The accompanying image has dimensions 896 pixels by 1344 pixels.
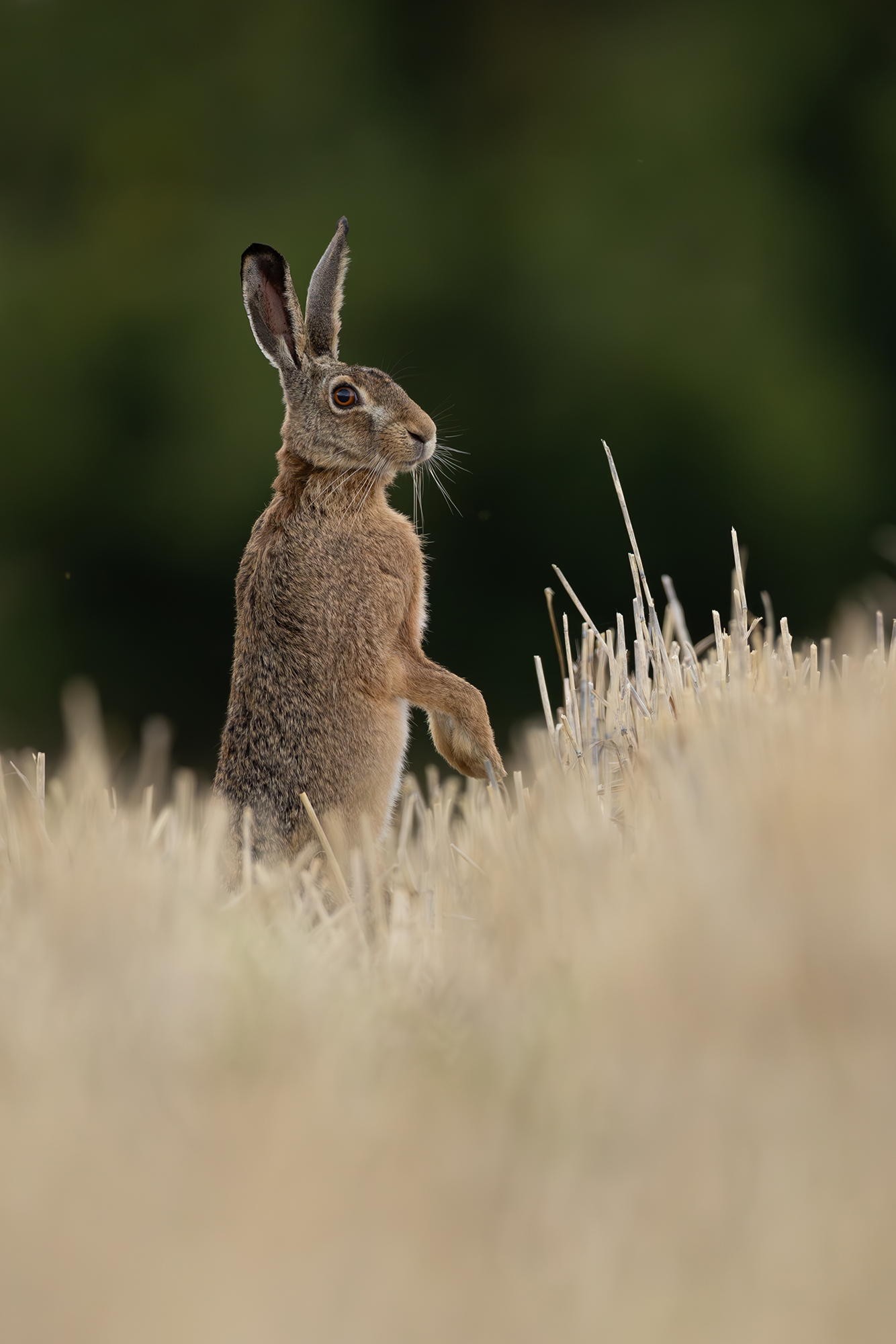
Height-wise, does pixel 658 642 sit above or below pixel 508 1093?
above

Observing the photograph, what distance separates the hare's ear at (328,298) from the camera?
4.35 metres

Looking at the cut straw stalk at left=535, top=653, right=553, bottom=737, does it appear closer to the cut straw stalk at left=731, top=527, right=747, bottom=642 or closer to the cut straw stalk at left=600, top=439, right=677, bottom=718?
the cut straw stalk at left=600, top=439, right=677, bottom=718

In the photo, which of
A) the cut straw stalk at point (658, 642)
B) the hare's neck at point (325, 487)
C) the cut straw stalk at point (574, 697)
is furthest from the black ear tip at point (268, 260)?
the cut straw stalk at point (574, 697)

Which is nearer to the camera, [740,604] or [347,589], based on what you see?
[740,604]

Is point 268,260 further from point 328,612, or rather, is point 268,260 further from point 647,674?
point 647,674

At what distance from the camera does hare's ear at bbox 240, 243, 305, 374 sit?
4.20 metres

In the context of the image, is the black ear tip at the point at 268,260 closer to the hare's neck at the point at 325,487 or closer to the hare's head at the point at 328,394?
the hare's head at the point at 328,394

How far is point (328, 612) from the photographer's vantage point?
406cm

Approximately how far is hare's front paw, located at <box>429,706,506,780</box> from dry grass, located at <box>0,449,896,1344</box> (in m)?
1.43

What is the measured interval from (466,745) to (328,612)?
61cm

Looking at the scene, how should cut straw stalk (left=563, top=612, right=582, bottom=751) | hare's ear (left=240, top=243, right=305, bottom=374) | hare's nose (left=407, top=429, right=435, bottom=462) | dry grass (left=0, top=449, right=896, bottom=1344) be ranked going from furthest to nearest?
hare's nose (left=407, top=429, right=435, bottom=462) → hare's ear (left=240, top=243, right=305, bottom=374) → cut straw stalk (left=563, top=612, right=582, bottom=751) → dry grass (left=0, top=449, right=896, bottom=1344)

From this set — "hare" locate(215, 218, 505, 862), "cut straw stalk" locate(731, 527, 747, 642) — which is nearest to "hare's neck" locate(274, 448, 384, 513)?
"hare" locate(215, 218, 505, 862)

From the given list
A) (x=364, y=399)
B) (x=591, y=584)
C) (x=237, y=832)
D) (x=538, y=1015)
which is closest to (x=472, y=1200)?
(x=538, y=1015)

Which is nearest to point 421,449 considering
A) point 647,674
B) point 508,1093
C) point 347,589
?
point 347,589
